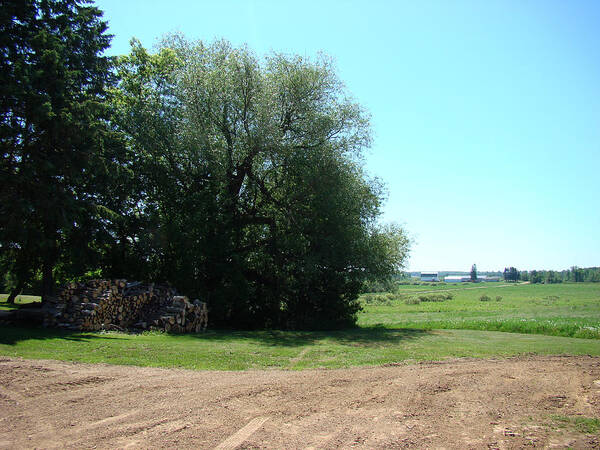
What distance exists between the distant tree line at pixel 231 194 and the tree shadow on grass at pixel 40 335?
5.11m

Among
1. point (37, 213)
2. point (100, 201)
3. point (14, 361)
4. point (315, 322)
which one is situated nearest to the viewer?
point (14, 361)

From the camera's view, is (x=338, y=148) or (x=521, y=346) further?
(x=338, y=148)

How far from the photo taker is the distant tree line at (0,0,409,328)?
19859 mm

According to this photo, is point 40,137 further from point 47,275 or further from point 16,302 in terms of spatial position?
point 16,302

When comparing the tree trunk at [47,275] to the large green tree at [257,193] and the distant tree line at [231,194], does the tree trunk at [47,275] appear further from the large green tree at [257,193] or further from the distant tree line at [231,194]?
the large green tree at [257,193]

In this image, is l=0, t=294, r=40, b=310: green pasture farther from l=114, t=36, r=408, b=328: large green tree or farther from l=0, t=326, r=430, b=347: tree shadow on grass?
l=114, t=36, r=408, b=328: large green tree

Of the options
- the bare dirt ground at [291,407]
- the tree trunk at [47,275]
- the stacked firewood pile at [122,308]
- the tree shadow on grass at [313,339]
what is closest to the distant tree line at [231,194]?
the tree trunk at [47,275]

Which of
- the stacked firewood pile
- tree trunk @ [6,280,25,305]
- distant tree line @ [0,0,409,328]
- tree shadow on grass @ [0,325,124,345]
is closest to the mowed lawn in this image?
tree shadow on grass @ [0,325,124,345]

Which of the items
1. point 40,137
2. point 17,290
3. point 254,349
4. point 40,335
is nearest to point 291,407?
point 254,349

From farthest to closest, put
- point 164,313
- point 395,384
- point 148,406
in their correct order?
point 164,313 → point 395,384 → point 148,406

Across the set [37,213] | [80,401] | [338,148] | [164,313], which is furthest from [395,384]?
[338,148]

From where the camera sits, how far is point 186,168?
22.0 meters

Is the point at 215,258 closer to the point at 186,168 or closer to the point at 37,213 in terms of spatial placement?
the point at 186,168

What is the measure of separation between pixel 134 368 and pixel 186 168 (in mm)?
14607
